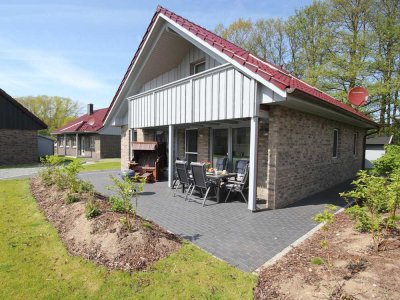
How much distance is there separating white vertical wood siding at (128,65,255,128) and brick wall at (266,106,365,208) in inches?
38.3

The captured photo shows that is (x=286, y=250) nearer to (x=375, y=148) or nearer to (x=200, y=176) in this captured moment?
(x=200, y=176)

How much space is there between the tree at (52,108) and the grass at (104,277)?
4702cm

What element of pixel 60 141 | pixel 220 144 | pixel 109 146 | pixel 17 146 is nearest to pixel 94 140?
pixel 109 146

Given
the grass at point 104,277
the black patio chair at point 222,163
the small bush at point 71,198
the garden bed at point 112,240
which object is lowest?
the grass at point 104,277

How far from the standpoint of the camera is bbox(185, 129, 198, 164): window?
1134cm

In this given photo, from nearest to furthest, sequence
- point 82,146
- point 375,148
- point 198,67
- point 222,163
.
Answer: point 222,163, point 198,67, point 375,148, point 82,146

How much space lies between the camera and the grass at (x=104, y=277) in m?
3.05

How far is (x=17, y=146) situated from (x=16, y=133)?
99 cm

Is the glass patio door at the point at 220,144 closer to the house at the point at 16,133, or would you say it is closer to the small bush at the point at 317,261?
the small bush at the point at 317,261

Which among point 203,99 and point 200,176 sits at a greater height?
point 203,99

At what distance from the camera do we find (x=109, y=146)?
2519 centimetres

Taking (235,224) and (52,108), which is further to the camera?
(52,108)

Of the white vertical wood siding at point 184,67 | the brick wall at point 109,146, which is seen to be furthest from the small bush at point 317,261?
the brick wall at point 109,146

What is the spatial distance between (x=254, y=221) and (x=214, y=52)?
478 centimetres
